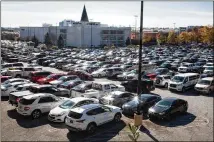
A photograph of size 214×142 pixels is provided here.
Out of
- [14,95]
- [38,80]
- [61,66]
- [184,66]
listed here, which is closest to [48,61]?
[61,66]

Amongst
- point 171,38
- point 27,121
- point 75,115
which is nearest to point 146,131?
point 75,115

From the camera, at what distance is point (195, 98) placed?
78.0 feet

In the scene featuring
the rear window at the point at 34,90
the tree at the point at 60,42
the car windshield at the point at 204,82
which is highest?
the tree at the point at 60,42

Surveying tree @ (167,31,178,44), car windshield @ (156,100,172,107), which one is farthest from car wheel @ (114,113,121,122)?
tree @ (167,31,178,44)

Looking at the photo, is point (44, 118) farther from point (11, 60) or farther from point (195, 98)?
point (11, 60)

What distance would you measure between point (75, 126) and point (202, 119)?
8065 mm

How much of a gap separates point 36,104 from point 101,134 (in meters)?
5.34

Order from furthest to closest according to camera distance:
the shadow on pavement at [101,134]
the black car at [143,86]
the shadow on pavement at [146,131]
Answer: the black car at [143,86] < the shadow on pavement at [101,134] < the shadow on pavement at [146,131]

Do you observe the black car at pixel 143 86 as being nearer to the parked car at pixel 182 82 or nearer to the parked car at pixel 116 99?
the parked car at pixel 182 82

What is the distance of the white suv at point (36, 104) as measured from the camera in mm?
18078

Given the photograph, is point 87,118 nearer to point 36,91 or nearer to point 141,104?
point 141,104

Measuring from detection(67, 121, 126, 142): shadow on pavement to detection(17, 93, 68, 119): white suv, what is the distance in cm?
383

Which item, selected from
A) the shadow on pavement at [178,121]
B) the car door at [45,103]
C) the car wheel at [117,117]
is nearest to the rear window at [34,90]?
the car door at [45,103]

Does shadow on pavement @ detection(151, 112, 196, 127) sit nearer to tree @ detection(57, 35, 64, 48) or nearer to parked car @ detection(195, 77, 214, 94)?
parked car @ detection(195, 77, 214, 94)
